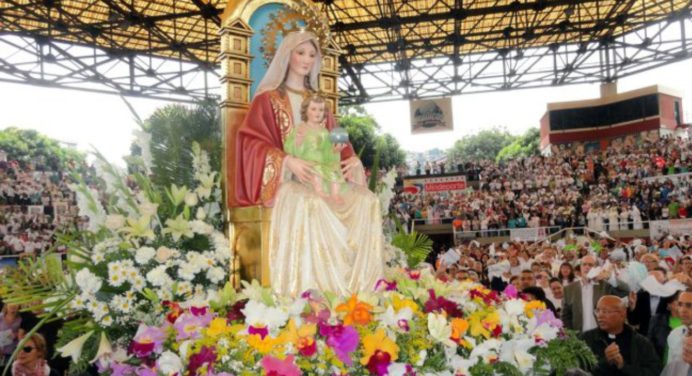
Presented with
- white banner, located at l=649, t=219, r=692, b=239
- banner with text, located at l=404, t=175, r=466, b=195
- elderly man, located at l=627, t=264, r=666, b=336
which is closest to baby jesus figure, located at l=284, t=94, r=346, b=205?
elderly man, located at l=627, t=264, r=666, b=336

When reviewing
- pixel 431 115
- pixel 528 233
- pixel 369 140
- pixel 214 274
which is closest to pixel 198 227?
pixel 214 274

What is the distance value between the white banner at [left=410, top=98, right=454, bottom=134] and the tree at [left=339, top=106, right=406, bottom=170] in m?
7.06

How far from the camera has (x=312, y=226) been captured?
14.6ft

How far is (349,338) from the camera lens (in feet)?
11.2

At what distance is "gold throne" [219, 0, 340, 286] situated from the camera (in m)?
5.03

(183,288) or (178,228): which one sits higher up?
(178,228)

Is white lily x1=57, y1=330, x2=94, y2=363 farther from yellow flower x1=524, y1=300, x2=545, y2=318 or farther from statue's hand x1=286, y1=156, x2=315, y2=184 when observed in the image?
yellow flower x1=524, y1=300, x2=545, y2=318

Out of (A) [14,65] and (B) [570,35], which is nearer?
(A) [14,65]

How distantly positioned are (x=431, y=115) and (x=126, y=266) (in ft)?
92.2

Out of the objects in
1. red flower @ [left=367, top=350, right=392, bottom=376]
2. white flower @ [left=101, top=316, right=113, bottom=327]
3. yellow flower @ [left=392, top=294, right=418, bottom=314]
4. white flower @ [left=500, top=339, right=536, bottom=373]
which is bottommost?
white flower @ [left=500, top=339, right=536, bottom=373]

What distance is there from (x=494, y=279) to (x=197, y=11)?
14.8 m

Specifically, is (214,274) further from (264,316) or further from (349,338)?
(349,338)

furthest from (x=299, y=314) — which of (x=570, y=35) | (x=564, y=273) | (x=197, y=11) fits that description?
(x=570, y=35)

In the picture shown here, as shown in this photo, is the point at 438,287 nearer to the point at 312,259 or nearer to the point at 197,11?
the point at 312,259
